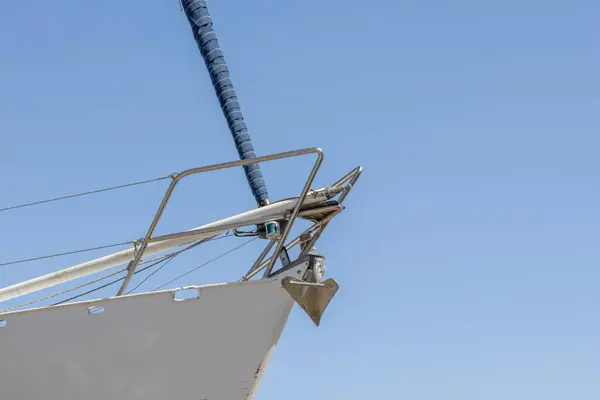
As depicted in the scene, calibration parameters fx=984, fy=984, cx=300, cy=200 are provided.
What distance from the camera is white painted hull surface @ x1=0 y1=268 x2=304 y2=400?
1384 centimetres

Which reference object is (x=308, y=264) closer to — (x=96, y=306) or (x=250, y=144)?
(x=250, y=144)

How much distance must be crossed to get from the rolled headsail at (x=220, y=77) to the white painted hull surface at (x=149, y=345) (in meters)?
2.11

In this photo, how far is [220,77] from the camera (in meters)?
14.7

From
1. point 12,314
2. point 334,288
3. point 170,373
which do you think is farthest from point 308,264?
point 12,314

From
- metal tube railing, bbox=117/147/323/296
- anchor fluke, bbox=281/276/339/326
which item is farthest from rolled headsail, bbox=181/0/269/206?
anchor fluke, bbox=281/276/339/326

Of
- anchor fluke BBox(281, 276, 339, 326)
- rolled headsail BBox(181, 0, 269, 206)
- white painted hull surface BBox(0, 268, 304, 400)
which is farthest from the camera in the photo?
rolled headsail BBox(181, 0, 269, 206)

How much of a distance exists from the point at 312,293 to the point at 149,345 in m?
2.43

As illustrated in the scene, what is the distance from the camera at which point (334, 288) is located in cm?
1373

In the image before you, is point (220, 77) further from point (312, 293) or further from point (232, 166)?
point (312, 293)

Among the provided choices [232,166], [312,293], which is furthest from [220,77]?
[312,293]

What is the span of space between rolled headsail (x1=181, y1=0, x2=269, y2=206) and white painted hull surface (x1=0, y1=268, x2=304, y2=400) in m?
2.11

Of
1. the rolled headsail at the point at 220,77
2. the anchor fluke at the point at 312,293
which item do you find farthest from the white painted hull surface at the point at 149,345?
the rolled headsail at the point at 220,77

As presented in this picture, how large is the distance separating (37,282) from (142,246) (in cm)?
273

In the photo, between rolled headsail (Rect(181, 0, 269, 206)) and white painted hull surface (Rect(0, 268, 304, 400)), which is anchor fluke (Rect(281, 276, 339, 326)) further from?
rolled headsail (Rect(181, 0, 269, 206))
